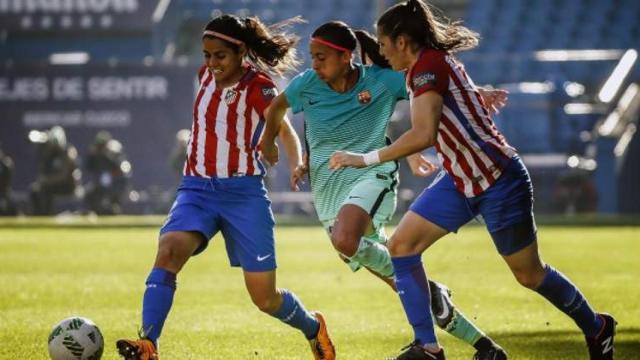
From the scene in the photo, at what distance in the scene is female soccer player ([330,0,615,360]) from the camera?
7.22m

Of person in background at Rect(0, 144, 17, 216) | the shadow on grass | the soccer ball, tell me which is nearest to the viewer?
the soccer ball

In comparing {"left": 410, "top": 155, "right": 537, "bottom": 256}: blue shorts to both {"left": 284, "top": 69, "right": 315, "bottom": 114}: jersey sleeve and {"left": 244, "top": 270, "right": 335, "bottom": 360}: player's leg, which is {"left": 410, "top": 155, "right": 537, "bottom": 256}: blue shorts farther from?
{"left": 284, "top": 69, "right": 315, "bottom": 114}: jersey sleeve

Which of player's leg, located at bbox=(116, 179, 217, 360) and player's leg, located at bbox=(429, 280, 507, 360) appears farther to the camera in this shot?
player's leg, located at bbox=(429, 280, 507, 360)

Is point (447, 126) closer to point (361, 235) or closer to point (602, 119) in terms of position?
point (361, 235)

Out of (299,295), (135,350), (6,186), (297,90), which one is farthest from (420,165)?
(6,186)

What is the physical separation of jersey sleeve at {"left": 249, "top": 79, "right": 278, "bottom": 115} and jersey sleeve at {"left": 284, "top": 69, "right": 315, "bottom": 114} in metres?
0.20

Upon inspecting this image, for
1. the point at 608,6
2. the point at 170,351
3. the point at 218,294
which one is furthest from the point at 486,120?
the point at 608,6

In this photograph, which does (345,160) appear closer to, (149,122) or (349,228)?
(349,228)

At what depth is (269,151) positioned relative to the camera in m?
8.06

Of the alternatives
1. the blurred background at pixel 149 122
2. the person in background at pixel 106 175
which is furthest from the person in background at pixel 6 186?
the person in background at pixel 106 175

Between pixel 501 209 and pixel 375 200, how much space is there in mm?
1195

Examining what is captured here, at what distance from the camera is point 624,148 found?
31.7m

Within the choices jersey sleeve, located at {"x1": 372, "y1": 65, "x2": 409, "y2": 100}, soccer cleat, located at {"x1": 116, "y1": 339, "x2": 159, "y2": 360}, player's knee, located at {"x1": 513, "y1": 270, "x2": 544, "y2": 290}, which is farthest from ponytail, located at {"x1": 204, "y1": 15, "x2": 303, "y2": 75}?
player's knee, located at {"x1": 513, "y1": 270, "x2": 544, "y2": 290}

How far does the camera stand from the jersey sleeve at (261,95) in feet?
26.0
